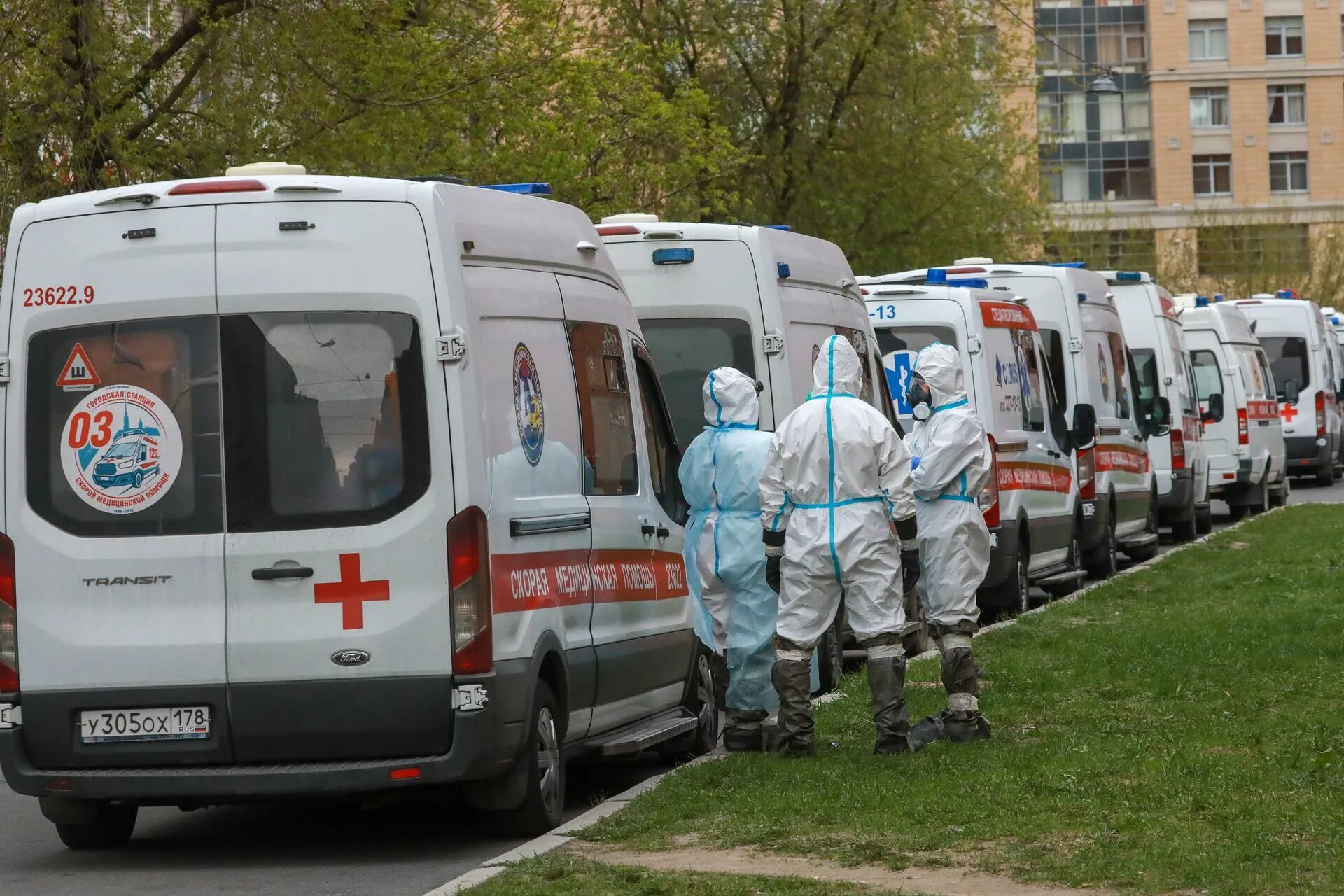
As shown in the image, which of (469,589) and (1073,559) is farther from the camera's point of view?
(1073,559)

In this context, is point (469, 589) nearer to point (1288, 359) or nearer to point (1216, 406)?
point (1216, 406)

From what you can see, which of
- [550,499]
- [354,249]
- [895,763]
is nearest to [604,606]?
[550,499]

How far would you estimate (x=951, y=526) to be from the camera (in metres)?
9.88

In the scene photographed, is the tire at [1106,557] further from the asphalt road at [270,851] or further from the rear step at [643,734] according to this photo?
the asphalt road at [270,851]

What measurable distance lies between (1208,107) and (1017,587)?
68119mm

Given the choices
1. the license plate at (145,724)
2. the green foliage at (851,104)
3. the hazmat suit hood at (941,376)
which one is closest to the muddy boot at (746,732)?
the hazmat suit hood at (941,376)

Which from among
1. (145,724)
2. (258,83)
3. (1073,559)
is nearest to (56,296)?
(145,724)

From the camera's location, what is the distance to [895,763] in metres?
8.91

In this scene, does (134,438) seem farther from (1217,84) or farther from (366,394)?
(1217,84)

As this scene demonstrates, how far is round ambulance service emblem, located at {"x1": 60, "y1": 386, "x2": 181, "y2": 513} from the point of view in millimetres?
7723

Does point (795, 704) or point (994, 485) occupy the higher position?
point (994, 485)

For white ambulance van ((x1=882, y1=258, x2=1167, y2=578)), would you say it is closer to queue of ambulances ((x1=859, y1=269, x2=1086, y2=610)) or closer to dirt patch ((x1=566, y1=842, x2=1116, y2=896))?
queue of ambulances ((x1=859, y1=269, x2=1086, y2=610))

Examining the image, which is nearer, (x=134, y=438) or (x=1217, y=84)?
(x=134, y=438)

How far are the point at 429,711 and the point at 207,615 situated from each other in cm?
84
